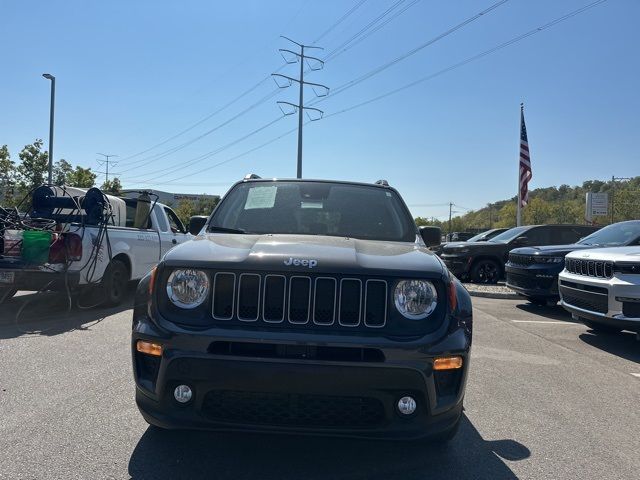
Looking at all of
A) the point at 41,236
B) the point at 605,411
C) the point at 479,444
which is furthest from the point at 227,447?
the point at 41,236

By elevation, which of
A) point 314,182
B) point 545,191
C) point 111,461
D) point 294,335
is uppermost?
point 545,191

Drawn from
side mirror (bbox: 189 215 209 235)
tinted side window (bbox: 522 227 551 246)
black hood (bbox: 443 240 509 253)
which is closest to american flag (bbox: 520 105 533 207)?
tinted side window (bbox: 522 227 551 246)

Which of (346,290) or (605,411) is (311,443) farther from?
(605,411)

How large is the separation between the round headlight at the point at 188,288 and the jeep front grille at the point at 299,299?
0.08 meters

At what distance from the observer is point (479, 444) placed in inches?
144

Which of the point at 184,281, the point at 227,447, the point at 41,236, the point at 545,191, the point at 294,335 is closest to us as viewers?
the point at 294,335

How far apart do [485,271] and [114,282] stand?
30.3ft

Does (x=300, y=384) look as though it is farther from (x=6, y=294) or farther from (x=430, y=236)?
(x=6, y=294)

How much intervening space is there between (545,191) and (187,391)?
146 meters

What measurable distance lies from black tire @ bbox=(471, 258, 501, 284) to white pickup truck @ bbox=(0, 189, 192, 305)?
26.6 ft

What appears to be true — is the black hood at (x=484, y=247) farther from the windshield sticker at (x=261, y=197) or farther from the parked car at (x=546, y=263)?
the windshield sticker at (x=261, y=197)

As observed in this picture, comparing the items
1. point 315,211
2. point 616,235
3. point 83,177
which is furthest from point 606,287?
point 83,177

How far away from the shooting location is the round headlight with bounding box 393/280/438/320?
2932mm

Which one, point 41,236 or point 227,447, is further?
point 41,236
